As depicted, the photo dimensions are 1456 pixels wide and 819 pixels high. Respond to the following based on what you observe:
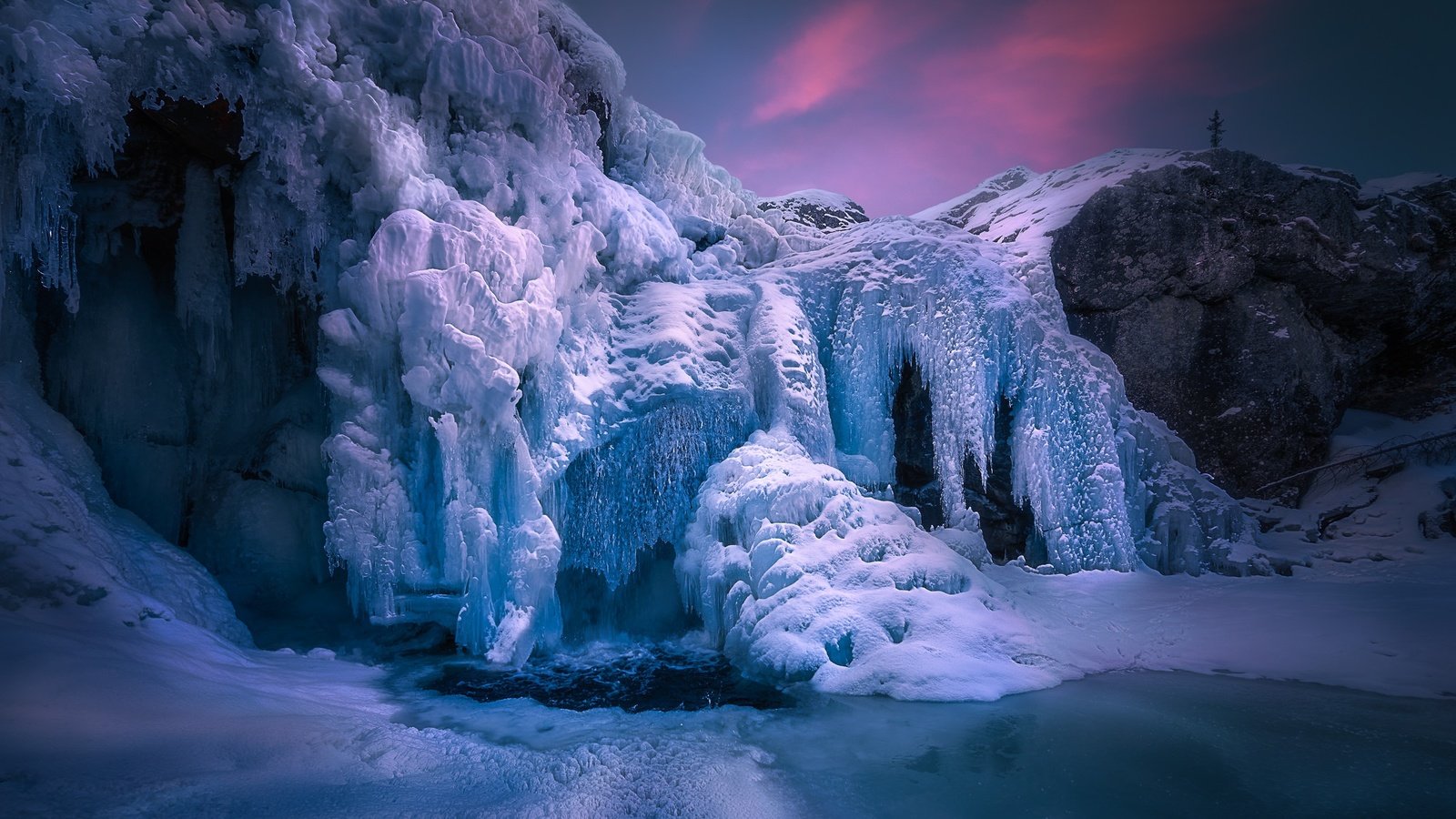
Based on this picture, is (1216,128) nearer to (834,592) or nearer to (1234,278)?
(1234,278)

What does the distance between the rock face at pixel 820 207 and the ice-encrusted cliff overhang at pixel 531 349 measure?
26.7ft

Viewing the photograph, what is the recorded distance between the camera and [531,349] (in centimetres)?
799

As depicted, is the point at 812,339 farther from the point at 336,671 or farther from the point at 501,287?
the point at 336,671

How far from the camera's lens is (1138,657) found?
773 centimetres

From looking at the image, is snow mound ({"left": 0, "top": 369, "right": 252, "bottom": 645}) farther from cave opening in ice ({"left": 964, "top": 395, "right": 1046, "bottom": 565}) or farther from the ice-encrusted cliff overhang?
cave opening in ice ({"left": 964, "top": 395, "right": 1046, "bottom": 565})

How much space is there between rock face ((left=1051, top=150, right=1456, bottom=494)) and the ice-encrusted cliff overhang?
1.92 meters

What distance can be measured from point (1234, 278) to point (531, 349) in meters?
13.0

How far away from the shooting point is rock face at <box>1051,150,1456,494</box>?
40.7 ft

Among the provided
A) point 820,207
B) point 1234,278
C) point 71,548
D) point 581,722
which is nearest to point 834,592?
point 581,722

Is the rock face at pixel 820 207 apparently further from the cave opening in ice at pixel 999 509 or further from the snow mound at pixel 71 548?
the snow mound at pixel 71 548

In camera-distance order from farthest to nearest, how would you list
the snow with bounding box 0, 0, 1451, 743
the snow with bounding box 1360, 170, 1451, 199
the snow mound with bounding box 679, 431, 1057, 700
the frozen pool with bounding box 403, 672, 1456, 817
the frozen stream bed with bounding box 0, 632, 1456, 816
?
the snow with bounding box 1360, 170, 1451, 199
the snow mound with bounding box 679, 431, 1057, 700
the snow with bounding box 0, 0, 1451, 743
the frozen pool with bounding box 403, 672, 1456, 817
the frozen stream bed with bounding box 0, 632, 1456, 816

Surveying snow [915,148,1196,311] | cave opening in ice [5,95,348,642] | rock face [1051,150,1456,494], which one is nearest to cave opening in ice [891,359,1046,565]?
snow [915,148,1196,311]

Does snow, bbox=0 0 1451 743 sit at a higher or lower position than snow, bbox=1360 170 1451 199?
lower

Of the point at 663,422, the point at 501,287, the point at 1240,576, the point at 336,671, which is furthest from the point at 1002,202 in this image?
the point at 336,671
